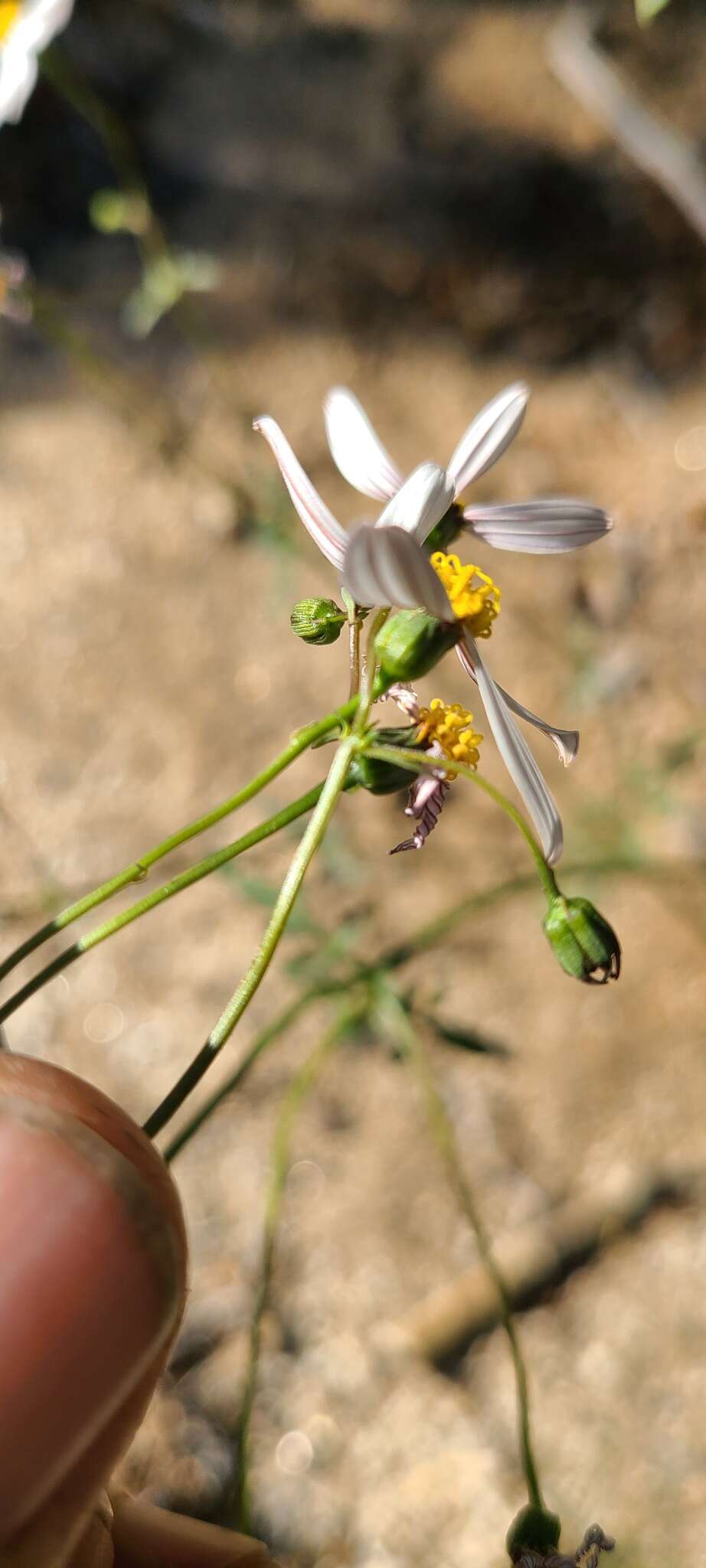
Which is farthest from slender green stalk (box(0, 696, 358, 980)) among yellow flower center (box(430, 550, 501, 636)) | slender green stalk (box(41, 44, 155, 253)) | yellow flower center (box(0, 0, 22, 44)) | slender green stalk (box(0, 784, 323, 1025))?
slender green stalk (box(41, 44, 155, 253))

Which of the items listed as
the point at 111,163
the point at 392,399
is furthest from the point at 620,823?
the point at 111,163

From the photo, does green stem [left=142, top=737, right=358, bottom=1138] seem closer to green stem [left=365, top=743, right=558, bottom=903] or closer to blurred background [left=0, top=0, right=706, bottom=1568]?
green stem [left=365, top=743, right=558, bottom=903]

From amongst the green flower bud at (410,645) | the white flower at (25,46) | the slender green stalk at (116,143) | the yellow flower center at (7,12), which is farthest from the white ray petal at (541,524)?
the slender green stalk at (116,143)

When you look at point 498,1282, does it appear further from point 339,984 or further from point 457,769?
point 457,769

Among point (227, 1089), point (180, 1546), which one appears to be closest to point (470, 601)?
point (227, 1089)

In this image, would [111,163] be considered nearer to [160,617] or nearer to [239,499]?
[239,499]

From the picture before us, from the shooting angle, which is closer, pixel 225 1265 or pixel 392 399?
pixel 225 1265
